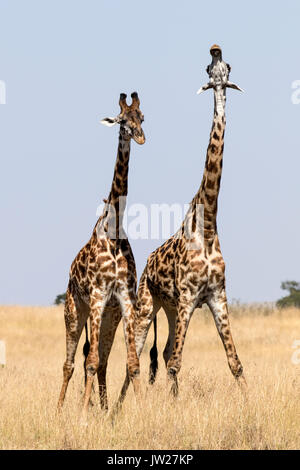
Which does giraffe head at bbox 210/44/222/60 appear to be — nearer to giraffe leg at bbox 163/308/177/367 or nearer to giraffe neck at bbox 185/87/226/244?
giraffe neck at bbox 185/87/226/244

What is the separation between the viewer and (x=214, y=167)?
35.5ft

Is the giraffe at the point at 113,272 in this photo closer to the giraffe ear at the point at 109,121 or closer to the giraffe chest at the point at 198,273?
the giraffe ear at the point at 109,121

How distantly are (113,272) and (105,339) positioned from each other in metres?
1.13

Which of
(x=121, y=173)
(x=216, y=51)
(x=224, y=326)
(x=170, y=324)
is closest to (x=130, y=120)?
(x=121, y=173)

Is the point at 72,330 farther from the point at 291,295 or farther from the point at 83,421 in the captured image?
the point at 291,295

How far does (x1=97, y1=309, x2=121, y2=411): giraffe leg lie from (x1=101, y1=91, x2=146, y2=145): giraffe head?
2.25 meters

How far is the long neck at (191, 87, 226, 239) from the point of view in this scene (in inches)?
425

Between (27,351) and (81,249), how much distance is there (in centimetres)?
1337

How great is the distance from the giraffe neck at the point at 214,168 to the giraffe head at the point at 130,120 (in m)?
1.13

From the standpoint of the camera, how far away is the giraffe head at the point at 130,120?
9.99 meters

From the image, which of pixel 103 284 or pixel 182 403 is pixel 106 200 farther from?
pixel 182 403

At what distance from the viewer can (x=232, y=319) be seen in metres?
27.8

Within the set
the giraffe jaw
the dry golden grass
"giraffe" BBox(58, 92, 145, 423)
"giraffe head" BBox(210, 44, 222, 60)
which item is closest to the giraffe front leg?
"giraffe" BBox(58, 92, 145, 423)
